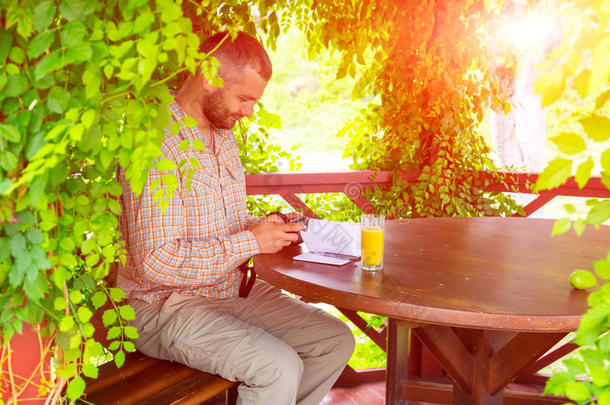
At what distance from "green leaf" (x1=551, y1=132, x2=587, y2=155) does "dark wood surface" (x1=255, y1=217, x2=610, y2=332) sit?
59cm

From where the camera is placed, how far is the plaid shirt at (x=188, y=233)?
1.57 m

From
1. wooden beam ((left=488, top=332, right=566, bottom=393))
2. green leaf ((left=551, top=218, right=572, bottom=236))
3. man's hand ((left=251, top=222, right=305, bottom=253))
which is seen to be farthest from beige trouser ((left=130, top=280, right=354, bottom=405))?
green leaf ((left=551, top=218, right=572, bottom=236))

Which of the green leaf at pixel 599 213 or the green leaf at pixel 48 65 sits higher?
the green leaf at pixel 48 65

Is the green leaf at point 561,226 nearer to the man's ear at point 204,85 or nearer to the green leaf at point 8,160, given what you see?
the green leaf at point 8,160

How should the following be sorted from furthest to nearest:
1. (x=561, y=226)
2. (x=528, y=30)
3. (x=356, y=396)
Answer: (x=528, y=30), (x=356, y=396), (x=561, y=226)

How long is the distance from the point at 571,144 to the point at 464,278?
0.81m

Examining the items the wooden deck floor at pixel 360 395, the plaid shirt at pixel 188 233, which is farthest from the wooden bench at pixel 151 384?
the wooden deck floor at pixel 360 395

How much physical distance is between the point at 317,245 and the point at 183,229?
0.38 m

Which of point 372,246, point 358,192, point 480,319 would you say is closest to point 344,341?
point 372,246

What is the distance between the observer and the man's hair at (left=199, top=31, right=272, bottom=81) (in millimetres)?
1753

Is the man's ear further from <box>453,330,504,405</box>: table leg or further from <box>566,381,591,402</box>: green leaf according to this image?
<box>566,381,591,402</box>: green leaf

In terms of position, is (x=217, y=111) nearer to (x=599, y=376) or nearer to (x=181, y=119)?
(x=181, y=119)

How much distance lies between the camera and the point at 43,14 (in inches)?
34.9

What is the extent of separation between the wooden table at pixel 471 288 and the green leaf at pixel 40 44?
30.7 inches
